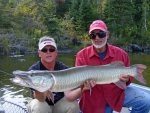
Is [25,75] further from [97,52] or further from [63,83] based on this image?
[97,52]

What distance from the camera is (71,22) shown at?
124ft

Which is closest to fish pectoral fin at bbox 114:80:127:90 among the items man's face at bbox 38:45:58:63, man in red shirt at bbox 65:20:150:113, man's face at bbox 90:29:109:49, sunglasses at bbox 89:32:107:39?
man in red shirt at bbox 65:20:150:113

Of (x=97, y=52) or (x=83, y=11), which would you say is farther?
(x=83, y=11)

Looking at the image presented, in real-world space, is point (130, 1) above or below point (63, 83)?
above

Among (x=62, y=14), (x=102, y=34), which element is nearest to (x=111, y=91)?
(x=102, y=34)

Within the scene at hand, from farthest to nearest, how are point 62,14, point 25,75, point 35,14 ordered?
point 62,14 < point 35,14 < point 25,75

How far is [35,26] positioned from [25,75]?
30999 millimetres

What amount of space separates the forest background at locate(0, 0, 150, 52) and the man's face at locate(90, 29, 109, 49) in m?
25.3

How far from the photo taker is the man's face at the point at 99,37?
13.3 ft

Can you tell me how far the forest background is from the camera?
31516 mm

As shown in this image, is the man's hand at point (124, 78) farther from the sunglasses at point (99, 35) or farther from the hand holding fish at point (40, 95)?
the hand holding fish at point (40, 95)

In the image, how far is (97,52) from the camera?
13.8ft

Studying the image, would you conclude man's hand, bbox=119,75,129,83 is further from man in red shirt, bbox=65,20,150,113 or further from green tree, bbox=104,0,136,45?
green tree, bbox=104,0,136,45

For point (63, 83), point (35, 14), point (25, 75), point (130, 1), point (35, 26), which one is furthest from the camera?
point (130, 1)
